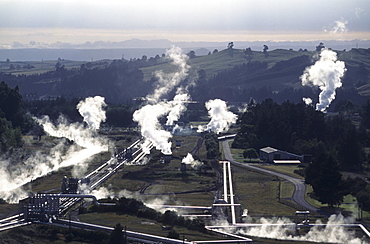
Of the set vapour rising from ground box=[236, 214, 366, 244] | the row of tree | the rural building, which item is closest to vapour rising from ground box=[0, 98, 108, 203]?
vapour rising from ground box=[236, 214, 366, 244]

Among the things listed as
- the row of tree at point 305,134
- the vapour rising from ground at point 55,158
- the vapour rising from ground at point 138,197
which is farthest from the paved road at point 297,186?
the vapour rising from ground at point 55,158

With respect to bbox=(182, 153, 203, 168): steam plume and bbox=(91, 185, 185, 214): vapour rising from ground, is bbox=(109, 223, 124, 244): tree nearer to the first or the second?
bbox=(91, 185, 185, 214): vapour rising from ground

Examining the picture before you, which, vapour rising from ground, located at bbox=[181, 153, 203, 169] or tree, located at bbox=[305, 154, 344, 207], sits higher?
tree, located at bbox=[305, 154, 344, 207]

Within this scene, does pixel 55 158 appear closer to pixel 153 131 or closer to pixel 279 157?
pixel 153 131

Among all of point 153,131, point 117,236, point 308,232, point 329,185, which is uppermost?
point 329,185

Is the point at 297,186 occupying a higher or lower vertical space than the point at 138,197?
lower

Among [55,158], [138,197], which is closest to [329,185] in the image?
[138,197]

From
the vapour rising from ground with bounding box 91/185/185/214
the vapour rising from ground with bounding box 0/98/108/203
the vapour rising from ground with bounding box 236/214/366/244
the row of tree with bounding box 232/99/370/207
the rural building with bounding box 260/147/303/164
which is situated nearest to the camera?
the vapour rising from ground with bounding box 236/214/366/244

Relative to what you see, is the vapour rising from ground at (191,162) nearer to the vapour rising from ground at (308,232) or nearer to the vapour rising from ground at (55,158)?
the vapour rising from ground at (55,158)

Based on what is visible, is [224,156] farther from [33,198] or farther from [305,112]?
[33,198]
